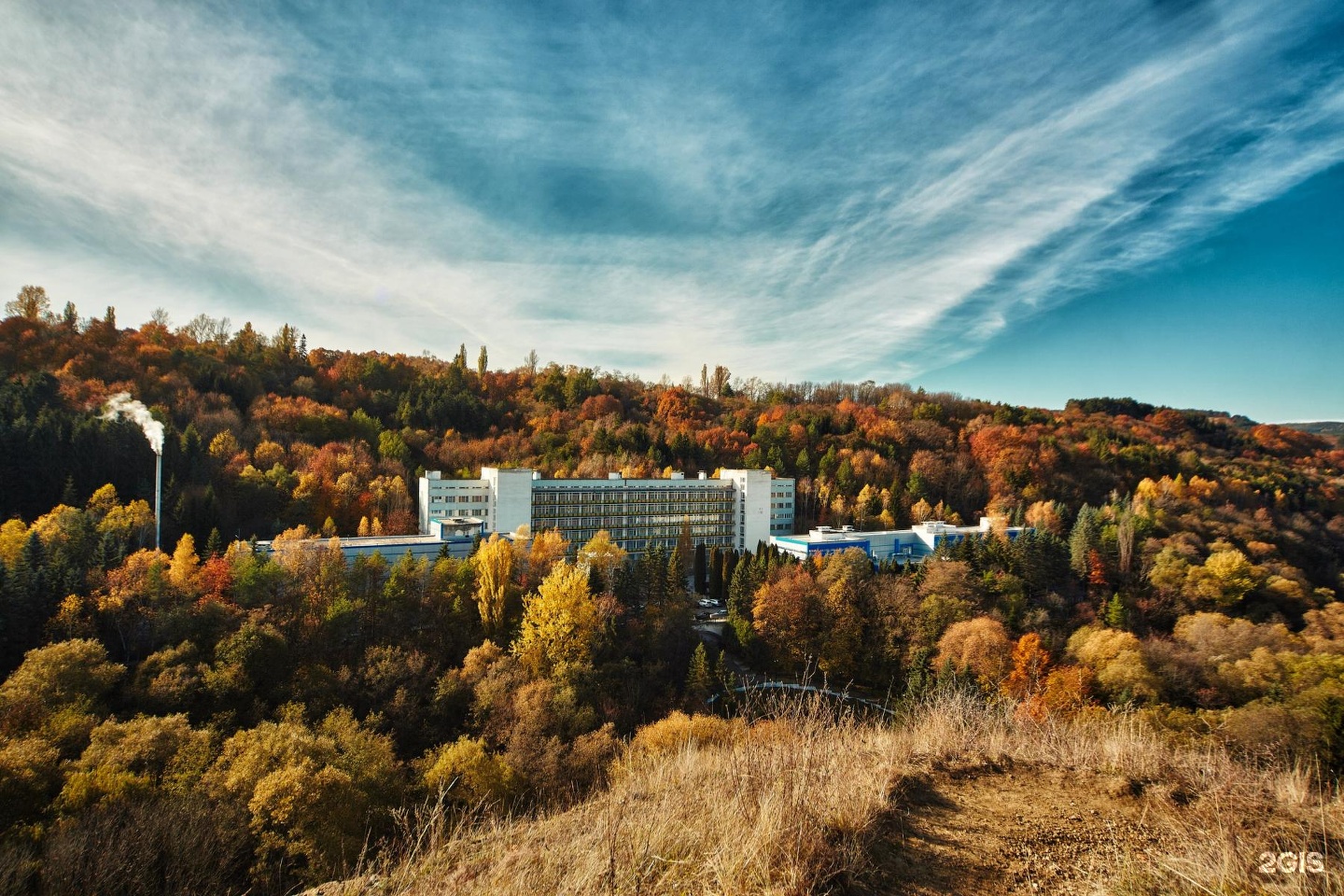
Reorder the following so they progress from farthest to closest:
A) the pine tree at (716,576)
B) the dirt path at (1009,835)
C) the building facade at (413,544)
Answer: the pine tree at (716,576), the building facade at (413,544), the dirt path at (1009,835)

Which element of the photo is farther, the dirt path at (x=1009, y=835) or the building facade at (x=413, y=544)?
the building facade at (x=413, y=544)

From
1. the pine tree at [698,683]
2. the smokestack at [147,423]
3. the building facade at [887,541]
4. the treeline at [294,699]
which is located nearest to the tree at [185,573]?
the treeline at [294,699]

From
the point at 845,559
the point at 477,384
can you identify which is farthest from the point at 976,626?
the point at 477,384

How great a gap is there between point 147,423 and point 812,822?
34001 millimetres

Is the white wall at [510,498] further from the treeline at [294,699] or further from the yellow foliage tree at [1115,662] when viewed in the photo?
the yellow foliage tree at [1115,662]

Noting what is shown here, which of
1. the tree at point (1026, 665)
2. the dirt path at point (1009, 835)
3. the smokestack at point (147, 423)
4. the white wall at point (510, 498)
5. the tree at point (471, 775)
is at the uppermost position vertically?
the smokestack at point (147, 423)

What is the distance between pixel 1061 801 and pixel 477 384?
5561cm

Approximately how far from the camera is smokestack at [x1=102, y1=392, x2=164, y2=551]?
2454cm

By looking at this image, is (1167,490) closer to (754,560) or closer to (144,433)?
(754,560)

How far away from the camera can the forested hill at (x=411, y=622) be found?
1122 centimetres

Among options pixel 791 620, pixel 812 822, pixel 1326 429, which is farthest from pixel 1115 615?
pixel 1326 429

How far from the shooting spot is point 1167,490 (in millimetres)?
42719

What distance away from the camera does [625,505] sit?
117 feet

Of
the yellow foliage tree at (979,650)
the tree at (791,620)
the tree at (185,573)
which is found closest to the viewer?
the tree at (185,573)
